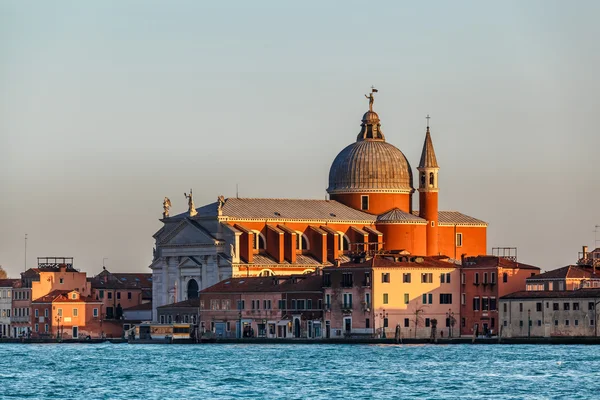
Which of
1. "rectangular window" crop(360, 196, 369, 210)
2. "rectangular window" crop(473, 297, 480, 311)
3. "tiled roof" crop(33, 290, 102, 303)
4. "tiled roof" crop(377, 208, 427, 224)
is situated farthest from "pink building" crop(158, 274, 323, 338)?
"rectangular window" crop(360, 196, 369, 210)

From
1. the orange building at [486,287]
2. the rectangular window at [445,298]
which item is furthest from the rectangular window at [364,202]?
the rectangular window at [445,298]

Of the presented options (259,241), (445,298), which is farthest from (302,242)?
(445,298)

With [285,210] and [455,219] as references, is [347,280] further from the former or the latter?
[455,219]

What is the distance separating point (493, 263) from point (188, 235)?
22.4 m

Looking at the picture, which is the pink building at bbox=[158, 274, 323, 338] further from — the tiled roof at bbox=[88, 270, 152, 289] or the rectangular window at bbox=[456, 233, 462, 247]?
the rectangular window at bbox=[456, 233, 462, 247]

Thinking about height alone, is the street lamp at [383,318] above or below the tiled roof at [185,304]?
below

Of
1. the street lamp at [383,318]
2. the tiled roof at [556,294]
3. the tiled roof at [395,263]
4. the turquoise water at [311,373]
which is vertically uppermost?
the tiled roof at [395,263]

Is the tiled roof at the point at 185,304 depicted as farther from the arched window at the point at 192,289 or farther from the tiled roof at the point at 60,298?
the tiled roof at the point at 60,298

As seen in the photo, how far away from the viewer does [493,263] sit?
4134 inches

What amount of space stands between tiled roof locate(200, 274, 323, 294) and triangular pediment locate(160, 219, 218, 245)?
438cm

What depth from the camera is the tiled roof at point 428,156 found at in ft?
409

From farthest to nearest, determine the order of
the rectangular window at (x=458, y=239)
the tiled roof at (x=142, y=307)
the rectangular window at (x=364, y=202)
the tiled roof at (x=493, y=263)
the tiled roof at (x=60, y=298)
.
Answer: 1. the rectangular window at (x=458, y=239)
2. the rectangular window at (x=364, y=202)
3. the tiled roof at (x=142, y=307)
4. the tiled roof at (x=60, y=298)
5. the tiled roof at (x=493, y=263)

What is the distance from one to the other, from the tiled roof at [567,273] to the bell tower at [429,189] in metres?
19.9

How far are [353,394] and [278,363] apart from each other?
17532mm
